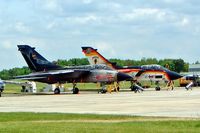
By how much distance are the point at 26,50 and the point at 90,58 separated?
10.8 metres

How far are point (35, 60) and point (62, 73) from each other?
427 cm

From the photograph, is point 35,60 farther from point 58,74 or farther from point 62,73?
point 62,73

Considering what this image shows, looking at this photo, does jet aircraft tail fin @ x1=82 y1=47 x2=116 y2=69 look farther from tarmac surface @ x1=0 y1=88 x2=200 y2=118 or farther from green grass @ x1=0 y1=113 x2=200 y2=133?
green grass @ x1=0 y1=113 x2=200 y2=133

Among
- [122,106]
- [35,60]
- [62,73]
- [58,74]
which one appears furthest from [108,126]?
[35,60]

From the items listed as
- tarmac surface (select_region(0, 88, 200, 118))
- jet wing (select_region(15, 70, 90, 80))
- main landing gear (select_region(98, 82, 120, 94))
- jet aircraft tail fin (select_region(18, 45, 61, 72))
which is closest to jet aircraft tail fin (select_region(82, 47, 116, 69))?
main landing gear (select_region(98, 82, 120, 94))

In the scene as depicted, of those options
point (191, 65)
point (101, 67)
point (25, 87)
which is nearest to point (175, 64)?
point (191, 65)

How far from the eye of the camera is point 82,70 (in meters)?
62.8

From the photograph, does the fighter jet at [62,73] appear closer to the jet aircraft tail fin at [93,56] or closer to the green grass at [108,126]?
the jet aircraft tail fin at [93,56]

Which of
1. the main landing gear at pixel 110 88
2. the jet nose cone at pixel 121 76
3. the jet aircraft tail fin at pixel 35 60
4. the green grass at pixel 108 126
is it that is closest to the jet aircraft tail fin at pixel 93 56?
the main landing gear at pixel 110 88

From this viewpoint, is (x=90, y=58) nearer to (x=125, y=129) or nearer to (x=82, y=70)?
(x=82, y=70)

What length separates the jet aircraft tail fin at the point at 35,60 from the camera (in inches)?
2594

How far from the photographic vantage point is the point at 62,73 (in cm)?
6362

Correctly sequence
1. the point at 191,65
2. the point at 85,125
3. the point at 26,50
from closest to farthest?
1. the point at 85,125
2. the point at 26,50
3. the point at 191,65

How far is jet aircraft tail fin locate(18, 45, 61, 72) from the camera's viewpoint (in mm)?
65875
